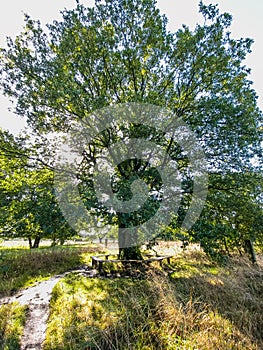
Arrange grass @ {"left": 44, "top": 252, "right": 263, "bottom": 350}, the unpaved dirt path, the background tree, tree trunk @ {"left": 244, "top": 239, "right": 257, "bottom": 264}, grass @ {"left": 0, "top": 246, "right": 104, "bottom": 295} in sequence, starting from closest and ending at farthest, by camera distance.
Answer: grass @ {"left": 44, "top": 252, "right": 263, "bottom": 350}, the unpaved dirt path, grass @ {"left": 0, "top": 246, "right": 104, "bottom": 295}, the background tree, tree trunk @ {"left": 244, "top": 239, "right": 257, "bottom": 264}

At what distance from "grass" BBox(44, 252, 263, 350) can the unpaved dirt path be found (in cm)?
16

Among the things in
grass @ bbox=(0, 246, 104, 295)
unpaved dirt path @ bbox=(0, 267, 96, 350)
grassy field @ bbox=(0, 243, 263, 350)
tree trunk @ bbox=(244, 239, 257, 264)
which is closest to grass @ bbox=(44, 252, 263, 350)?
grassy field @ bbox=(0, 243, 263, 350)

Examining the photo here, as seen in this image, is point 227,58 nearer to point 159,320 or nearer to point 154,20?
point 154,20

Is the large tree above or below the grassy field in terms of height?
above

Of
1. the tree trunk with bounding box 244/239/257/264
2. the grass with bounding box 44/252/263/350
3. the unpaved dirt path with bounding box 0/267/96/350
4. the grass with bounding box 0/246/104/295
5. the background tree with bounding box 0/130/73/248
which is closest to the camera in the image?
the grass with bounding box 44/252/263/350

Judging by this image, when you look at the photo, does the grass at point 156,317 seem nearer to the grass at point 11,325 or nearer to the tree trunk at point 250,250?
the grass at point 11,325

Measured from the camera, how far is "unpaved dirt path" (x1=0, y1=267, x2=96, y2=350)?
131 inches

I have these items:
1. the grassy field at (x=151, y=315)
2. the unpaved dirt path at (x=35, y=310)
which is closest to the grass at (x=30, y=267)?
the grassy field at (x=151, y=315)

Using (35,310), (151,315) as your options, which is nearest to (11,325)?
(35,310)

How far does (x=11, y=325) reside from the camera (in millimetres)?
3604

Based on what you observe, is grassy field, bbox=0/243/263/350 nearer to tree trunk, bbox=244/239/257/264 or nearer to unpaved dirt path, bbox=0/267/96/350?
unpaved dirt path, bbox=0/267/96/350

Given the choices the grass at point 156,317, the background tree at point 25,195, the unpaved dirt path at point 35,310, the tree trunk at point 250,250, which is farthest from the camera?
the tree trunk at point 250,250

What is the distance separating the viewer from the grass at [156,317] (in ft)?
10.3

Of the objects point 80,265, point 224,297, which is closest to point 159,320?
point 224,297
